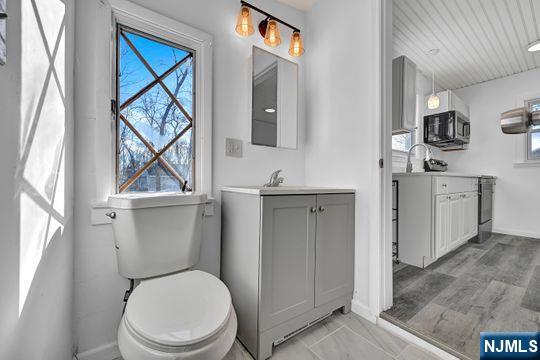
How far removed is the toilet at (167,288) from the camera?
706 mm

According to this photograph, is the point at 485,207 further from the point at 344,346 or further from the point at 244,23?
the point at 244,23

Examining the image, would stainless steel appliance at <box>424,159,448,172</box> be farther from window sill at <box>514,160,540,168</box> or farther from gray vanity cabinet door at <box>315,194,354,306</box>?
gray vanity cabinet door at <box>315,194,354,306</box>

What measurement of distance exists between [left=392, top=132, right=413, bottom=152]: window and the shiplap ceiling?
102 cm

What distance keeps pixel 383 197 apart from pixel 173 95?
4.66 ft

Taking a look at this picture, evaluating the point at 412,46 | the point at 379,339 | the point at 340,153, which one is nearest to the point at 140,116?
the point at 340,153

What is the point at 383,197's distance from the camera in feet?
4.60

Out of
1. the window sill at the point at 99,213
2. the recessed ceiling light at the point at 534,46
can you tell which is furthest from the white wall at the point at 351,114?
the recessed ceiling light at the point at 534,46

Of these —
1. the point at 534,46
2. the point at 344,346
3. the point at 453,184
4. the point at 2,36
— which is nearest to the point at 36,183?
the point at 2,36

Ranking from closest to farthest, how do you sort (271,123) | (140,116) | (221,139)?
(140,116)
(221,139)
(271,123)

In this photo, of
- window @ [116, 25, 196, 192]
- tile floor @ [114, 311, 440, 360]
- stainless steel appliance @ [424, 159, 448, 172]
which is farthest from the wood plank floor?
window @ [116, 25, 196, 192]

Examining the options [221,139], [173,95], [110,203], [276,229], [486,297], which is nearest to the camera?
[110,203]

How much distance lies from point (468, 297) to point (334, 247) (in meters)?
1.09

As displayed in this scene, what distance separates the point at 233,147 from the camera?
1562 mm

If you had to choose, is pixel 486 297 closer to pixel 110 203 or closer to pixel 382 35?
pixel 382 35
